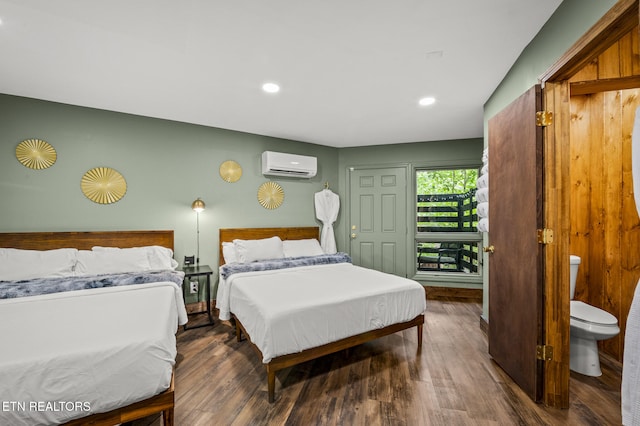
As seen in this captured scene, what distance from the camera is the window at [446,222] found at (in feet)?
14.5

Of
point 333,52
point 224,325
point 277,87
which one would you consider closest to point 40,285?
point 224,325

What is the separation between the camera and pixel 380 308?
2275mm

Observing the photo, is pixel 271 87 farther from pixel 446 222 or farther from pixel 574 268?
pixel 446 222

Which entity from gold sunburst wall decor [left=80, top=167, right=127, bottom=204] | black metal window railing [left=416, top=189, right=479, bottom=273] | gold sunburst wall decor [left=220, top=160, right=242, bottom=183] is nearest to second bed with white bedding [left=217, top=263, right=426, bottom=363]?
gold sunburst wall decor [left=220, top=160, right=242, bottom=183]

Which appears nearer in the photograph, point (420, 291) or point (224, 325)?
point (420, 291)

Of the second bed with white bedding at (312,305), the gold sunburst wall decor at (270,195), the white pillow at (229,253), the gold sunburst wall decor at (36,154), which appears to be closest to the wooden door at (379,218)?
the gold sunburst wall decor at (270,195)

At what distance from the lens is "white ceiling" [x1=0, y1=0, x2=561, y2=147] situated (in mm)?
1618

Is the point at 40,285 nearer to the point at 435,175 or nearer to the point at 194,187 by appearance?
the point at 194,187

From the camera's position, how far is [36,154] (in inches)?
110

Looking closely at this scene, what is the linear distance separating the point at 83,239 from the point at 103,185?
2.10ft

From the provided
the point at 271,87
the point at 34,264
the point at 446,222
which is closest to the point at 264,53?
the point at 271,87

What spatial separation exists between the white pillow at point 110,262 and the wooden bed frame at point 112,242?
0.75 ft

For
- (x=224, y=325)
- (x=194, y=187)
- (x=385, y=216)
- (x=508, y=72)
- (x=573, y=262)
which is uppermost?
(x=508, y=72)

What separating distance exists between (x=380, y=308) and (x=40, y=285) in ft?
9.35
